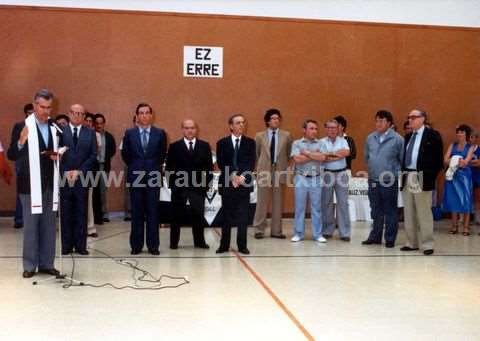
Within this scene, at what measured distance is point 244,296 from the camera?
4.51 meters

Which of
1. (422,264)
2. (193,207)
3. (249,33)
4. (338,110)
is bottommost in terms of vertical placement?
(422,264)

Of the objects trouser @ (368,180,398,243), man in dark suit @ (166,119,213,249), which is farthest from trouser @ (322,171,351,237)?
man in dark suit @ (166,119,213,249)

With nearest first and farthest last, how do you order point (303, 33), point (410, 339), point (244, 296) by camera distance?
point (410, 339) → point (244, 296) → point (303, 33)

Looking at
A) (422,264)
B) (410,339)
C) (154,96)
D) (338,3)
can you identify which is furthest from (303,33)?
(410,339)

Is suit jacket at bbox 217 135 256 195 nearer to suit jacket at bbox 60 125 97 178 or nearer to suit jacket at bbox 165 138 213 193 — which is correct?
suit jacket at bbox 165 138 213 193

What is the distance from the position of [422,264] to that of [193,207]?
2.62 metres

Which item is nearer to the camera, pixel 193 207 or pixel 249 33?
pixel 193 207

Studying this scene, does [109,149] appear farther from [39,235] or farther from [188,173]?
[39,235]

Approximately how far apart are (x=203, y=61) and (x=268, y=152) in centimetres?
285

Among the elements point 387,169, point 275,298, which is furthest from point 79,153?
point 387,169

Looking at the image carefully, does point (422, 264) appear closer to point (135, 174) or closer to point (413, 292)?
point (413, 292)

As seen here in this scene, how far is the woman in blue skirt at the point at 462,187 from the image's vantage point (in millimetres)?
8227

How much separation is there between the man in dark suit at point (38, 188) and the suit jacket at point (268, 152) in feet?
10.3

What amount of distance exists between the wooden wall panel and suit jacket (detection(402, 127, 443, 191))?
349cm
